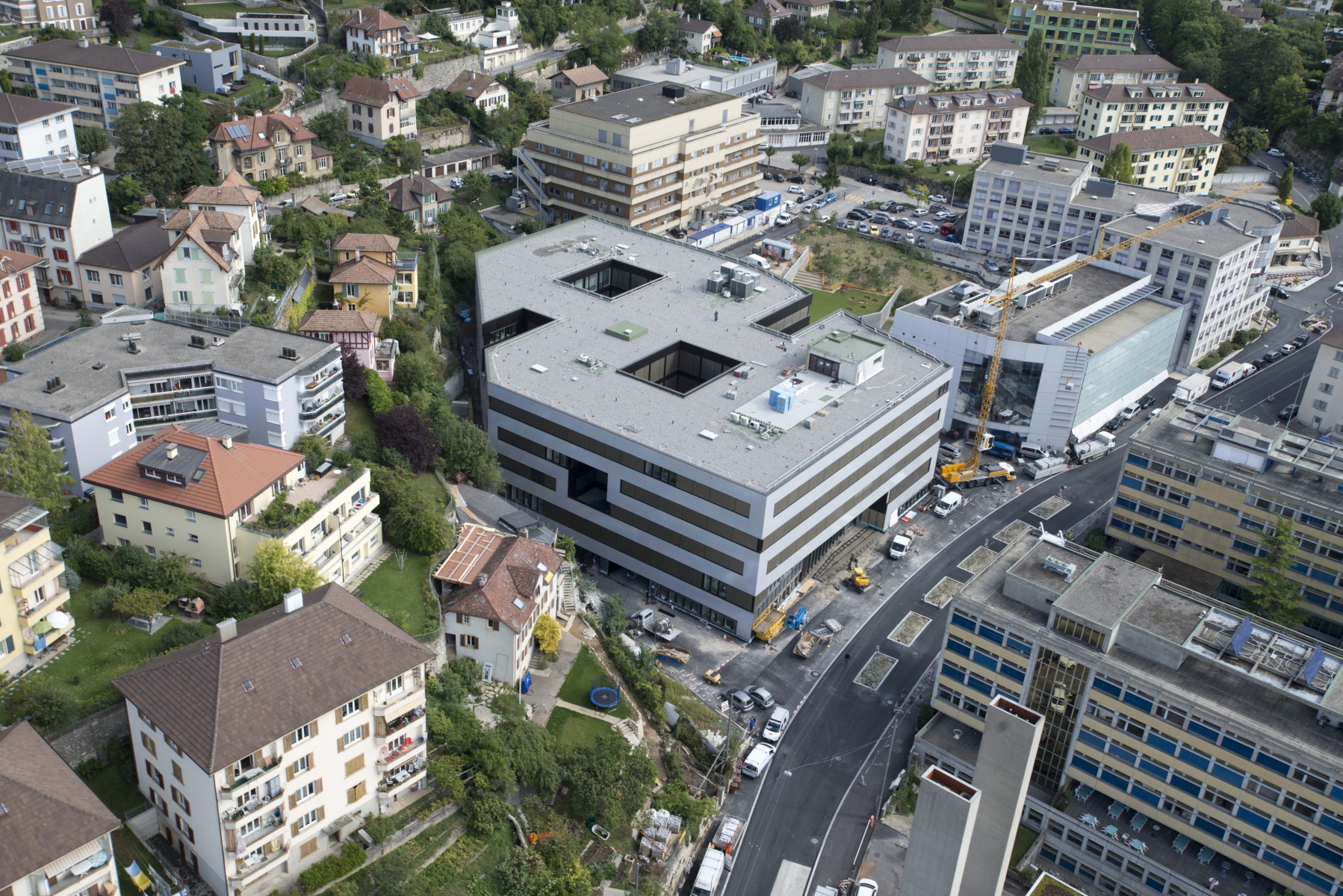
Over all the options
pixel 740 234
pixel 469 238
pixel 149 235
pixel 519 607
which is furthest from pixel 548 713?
pixel 740 234

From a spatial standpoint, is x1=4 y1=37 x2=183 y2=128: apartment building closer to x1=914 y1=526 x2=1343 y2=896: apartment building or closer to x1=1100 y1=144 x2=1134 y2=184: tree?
x1=914 y1=526 x2=1343 y2=896: apartment building

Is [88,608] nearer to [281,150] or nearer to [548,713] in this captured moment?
[548,713]

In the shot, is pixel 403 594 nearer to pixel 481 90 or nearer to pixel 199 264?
pixel 199 264

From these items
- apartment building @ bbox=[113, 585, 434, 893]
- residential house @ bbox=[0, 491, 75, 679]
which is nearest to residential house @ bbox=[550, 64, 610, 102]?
residential house @ bbox=[0, 491, 75, 679]

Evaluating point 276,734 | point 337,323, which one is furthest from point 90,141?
point 276,734

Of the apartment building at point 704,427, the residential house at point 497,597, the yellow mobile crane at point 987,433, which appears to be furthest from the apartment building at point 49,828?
the yellow mobile crane at point 987,433

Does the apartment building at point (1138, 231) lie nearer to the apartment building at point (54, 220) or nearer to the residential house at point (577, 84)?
the residential house at point (577, 84)
